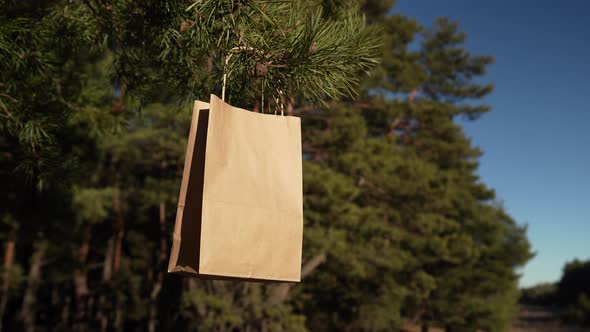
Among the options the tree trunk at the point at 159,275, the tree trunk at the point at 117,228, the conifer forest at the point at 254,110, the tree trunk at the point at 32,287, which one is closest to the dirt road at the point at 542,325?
the conifer forest at the point at 254,110

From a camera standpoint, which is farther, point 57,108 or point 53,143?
point 57,108

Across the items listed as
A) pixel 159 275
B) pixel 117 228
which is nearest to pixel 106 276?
pixel 159 275

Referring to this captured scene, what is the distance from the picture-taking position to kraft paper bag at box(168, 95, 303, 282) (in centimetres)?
123

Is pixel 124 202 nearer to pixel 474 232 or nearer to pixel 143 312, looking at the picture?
pixel 143 312

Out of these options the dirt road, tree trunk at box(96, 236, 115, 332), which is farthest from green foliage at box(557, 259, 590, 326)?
tree trunk at box(96, 236, 115, 332)

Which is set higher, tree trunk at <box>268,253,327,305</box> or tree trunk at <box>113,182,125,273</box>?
tree trunk at <box>113,182,125,273</box>

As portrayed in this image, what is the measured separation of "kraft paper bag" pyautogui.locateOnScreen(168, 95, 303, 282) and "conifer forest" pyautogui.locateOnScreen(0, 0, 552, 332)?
20 centimetres

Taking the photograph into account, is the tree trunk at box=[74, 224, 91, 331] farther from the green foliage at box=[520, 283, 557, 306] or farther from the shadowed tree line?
the green foliage at box=[520, 283, 557, 306]

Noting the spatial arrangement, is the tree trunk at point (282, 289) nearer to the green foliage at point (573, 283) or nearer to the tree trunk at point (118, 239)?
the tree trunk at point (118, 239)

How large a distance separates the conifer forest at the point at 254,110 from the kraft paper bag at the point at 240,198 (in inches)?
7.9

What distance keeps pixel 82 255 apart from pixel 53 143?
13.5 metres

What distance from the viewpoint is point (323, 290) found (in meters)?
13.3

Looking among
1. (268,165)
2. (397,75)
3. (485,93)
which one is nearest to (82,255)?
(397,75)

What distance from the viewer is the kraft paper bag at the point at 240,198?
1227 millimetres
